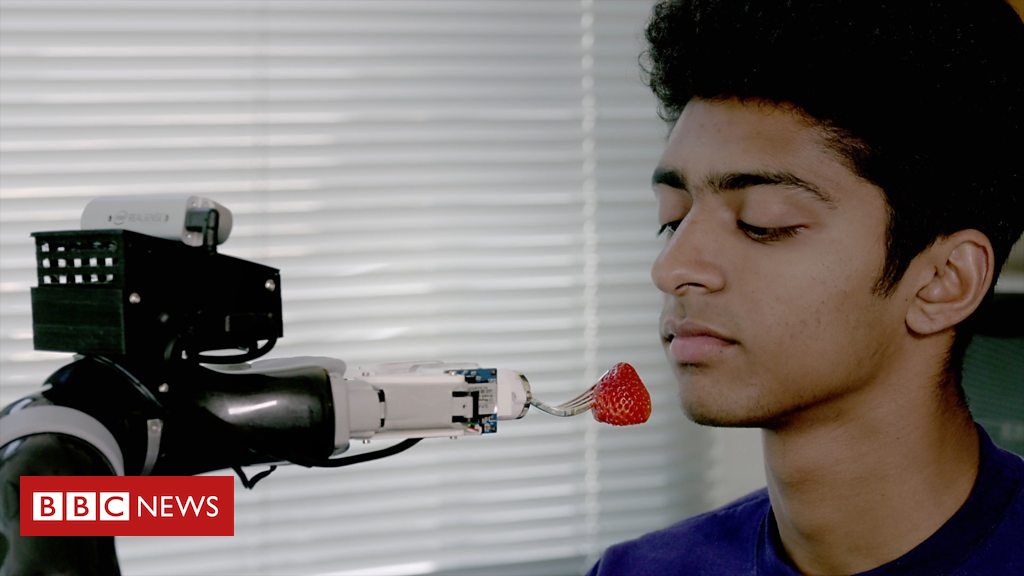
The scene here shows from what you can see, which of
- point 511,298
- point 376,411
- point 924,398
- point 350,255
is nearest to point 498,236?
point 511,298

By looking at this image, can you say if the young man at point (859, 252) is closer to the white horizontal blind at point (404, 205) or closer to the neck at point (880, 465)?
the neck at point (880, 465)

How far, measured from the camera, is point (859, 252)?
0.92 metres

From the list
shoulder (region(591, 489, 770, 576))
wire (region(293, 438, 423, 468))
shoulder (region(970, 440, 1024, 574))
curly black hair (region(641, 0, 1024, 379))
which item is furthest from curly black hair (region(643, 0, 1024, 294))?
wire (region(293, 438, 423, 468))

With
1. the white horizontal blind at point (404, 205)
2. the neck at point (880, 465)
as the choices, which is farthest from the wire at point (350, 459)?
the white horizontal blind at point (404, 205)

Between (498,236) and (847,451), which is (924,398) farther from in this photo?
(498,236)

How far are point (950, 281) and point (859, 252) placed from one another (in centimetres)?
11

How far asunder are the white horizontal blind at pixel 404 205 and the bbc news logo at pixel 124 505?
1071 mm

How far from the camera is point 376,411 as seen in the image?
0.67m

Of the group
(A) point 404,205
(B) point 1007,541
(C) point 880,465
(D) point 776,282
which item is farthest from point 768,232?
(A) point 404,205

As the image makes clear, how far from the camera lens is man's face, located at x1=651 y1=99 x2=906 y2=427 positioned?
919mm

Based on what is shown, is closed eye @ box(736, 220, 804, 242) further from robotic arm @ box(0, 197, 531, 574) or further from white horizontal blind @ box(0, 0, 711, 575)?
white horizontal blind @ box(0, 0, 711, 575)

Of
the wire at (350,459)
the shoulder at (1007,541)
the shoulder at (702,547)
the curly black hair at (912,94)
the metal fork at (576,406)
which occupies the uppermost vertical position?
the curly black hair at (912,94)

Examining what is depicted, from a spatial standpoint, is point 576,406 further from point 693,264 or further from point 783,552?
point 783,552

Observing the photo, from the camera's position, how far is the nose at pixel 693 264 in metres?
0.92
